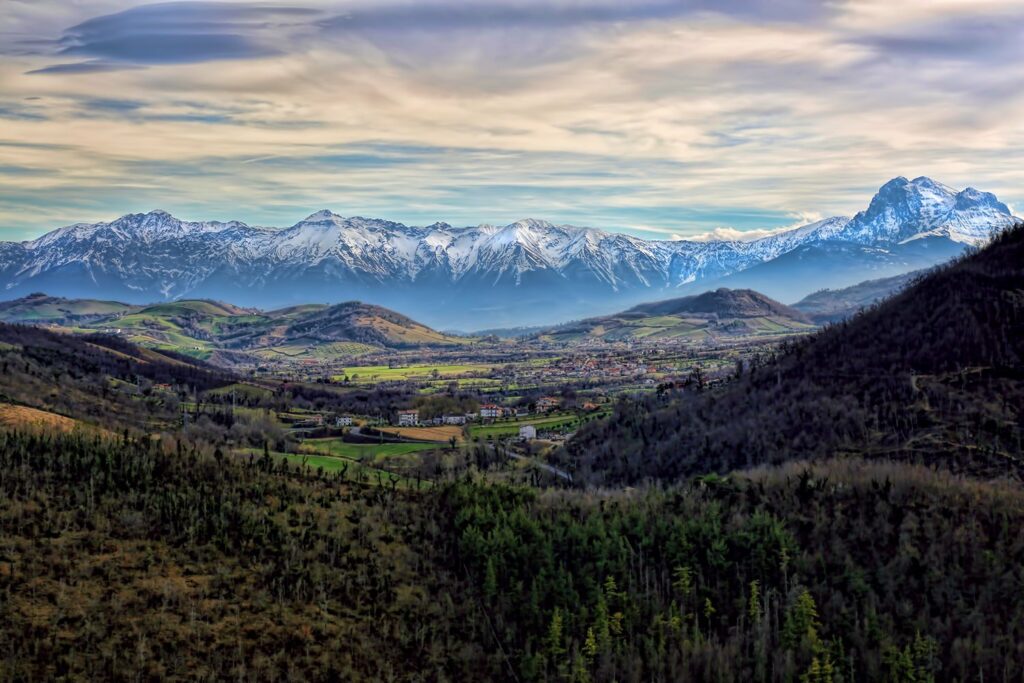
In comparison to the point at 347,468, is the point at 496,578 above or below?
below

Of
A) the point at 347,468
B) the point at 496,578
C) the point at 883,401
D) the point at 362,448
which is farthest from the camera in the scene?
the point at 362,448

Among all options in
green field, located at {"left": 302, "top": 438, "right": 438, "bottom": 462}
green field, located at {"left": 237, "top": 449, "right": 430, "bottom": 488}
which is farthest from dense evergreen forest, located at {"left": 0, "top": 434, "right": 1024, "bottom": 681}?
green field, located at {"left": 302, "top": 438, "right": 438, "bottom": 462}

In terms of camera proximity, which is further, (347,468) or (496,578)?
(347,468)

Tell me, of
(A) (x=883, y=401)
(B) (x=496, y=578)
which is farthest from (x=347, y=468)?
(A) (x=883, y=401)

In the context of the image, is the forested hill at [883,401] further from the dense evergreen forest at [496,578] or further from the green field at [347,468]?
the green field at [347,468]

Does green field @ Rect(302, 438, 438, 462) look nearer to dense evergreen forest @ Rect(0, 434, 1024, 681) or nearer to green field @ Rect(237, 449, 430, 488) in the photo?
green field @ Rect(237, 449, 430, 488)

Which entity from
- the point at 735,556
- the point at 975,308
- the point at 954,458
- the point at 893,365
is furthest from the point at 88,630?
the point at 975,308

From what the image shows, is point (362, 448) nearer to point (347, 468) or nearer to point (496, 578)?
point (347, 468)
